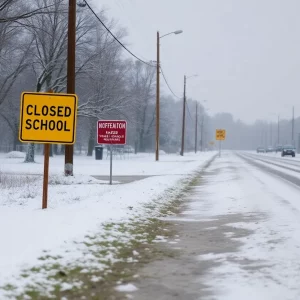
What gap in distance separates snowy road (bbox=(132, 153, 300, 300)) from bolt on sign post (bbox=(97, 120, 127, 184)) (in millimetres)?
5117

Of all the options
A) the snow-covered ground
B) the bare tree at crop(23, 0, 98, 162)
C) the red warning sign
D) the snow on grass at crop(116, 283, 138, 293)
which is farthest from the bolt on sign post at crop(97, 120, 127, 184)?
the bare tree at crop(23, 0, 98, 162)

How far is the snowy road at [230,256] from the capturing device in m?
5.46

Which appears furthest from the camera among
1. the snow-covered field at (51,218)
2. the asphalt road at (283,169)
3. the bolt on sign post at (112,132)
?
the asphalt road at (283,169)

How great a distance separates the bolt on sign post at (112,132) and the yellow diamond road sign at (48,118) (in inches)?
275

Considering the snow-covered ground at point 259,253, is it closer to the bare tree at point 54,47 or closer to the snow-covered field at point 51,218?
the snow-covered field at point 51,218

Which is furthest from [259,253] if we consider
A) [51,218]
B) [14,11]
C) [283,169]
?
[283,169]

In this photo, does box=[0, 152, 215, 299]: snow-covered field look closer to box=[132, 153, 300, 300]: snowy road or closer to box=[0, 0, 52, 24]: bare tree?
box=[132, 153, 300, 300]: snowy road

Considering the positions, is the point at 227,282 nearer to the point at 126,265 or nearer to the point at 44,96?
the point at 126,265

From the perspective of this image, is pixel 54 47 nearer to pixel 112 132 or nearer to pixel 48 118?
pixel 112 132

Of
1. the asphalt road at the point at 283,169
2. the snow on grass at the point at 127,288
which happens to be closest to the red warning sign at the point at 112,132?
the asphalt road at the point at 283,169

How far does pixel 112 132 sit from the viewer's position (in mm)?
17219

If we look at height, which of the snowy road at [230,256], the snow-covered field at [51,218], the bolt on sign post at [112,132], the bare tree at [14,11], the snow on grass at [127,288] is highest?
the bare tree at [14,11]

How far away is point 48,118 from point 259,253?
5.03 metres

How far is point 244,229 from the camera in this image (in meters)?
9.27
